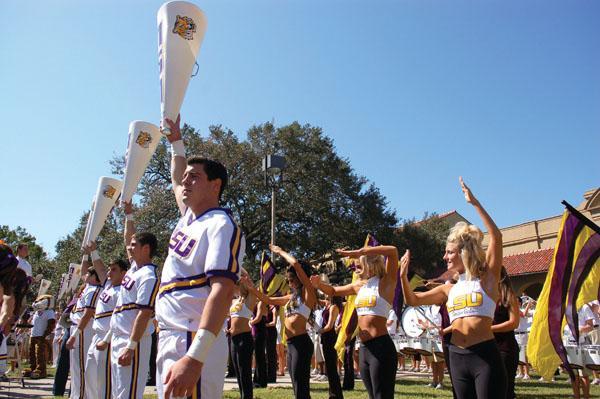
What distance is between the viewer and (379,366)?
5633 millimetres

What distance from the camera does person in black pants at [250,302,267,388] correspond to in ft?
40.4

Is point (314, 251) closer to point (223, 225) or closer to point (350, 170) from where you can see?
point (350, 170)

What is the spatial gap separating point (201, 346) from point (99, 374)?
4.25m

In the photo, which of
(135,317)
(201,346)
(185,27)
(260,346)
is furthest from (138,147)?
(260,346)

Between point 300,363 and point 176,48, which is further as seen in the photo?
point 300,363

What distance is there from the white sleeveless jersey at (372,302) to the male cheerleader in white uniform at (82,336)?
14.2 ft

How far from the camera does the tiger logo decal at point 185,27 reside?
4430 millimetres

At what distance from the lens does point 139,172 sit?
641 cm

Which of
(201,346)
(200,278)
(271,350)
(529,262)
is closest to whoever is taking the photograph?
(201,346)

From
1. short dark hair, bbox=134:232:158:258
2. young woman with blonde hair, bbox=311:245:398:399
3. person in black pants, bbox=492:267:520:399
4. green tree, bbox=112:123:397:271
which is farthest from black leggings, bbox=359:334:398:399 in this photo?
green tree, bbox=112:123:397:271

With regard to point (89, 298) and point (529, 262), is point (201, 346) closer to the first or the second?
point (89, 298)

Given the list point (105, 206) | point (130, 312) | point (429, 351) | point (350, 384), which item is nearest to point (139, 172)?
point (130, 312)

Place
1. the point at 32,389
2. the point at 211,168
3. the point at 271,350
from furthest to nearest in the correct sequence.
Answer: the point at 271,350, the point at 32,389, the point at 211,168

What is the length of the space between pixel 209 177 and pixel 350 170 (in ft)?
115
